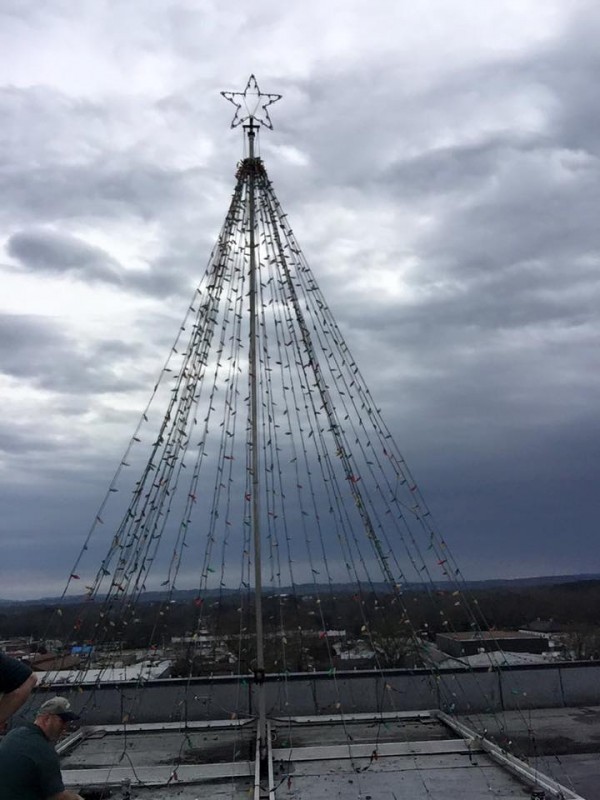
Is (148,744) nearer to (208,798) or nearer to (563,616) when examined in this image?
(208,798)

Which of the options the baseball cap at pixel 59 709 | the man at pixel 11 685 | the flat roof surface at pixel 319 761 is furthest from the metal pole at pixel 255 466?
the man at pixel 11 685

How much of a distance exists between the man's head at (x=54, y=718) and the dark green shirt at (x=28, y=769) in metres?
0.08

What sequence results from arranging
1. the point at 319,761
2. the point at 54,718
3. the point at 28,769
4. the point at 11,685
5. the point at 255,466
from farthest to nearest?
the point at 255,466 → the point at 319,761 → the point at 54,718 → the point at 28,769 → the point at 11,685

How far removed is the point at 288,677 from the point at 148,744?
3355 millimetres

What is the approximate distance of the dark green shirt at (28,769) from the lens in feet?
10.3

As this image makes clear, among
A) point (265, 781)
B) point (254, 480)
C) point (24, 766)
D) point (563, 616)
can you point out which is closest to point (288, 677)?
point (254, 480)

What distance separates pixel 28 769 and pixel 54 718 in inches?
11.2

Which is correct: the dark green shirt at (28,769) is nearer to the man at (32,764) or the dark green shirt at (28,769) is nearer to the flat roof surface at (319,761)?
the man at (32,764)

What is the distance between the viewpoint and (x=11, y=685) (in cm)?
299

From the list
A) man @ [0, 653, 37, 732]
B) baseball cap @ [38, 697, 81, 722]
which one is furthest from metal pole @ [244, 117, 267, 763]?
man @ [0, 653, 37, 732]

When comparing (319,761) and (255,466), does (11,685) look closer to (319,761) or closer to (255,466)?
(319,761)

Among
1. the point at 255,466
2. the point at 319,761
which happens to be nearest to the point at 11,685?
the point at 319,761

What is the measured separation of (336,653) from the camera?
23.5 metres

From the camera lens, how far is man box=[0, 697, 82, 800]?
3.15 metres
